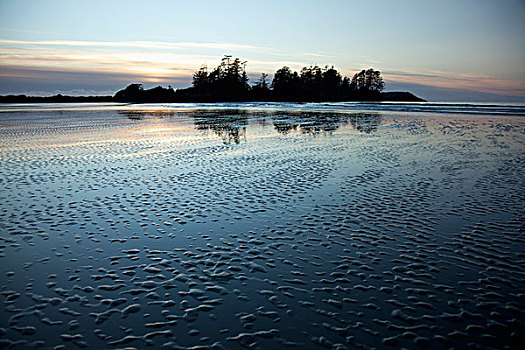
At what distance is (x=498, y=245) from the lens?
9.08m

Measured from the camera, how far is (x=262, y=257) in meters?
8.58

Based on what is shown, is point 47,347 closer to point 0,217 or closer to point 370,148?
point 0,217

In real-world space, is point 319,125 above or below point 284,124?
below

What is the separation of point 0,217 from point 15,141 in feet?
71.4

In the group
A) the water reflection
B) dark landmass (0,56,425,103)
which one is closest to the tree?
dark landmass (0,56,425,103)

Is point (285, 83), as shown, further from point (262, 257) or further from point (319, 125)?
point (262, 257)

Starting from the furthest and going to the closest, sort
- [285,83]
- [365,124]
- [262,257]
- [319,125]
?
[285,83] → [365,124] → [319,125] → [262,257]

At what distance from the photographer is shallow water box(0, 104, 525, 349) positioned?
592 cm

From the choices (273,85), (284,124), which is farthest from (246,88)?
(284,124)

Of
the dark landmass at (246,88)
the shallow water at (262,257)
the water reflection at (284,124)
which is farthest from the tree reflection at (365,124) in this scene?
the dark landmass at (246,88)

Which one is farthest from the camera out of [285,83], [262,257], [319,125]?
[285,83]

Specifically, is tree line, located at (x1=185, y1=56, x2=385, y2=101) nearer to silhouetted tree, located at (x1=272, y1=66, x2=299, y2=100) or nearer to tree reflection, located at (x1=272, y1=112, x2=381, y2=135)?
silhouetted tree, located at (x1=272, y1=66, x2=299, y2=100)

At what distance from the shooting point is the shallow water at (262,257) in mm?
5922

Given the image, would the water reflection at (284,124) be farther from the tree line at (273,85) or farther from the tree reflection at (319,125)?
the tree line at (273,85)
